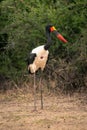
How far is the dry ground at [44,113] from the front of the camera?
7543mm

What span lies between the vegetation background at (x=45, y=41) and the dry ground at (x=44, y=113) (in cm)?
Answer: 55

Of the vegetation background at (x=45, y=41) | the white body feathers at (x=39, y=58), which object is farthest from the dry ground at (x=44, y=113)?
the white body feathers at (x=39, y=58)

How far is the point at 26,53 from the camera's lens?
11672mm

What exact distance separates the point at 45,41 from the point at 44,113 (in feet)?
10.6

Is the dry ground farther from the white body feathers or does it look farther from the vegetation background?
the white body feathers

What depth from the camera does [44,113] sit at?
28.6 ft

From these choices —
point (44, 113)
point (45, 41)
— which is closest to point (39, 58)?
point (44, 113)

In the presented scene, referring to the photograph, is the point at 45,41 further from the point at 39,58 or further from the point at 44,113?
the point at 44,113

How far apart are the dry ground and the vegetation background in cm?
55

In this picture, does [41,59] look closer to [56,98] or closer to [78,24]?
[56,98]

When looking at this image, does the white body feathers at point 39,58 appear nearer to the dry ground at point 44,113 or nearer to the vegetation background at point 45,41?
the dry ground at point 44,113

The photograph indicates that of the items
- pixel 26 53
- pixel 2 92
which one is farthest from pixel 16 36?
pixel 2 92

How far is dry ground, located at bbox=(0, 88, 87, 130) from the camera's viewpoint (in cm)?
754

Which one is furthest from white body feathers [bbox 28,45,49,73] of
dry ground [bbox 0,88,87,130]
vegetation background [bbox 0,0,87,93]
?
vegetation background [bbox 0,0,87,93]
